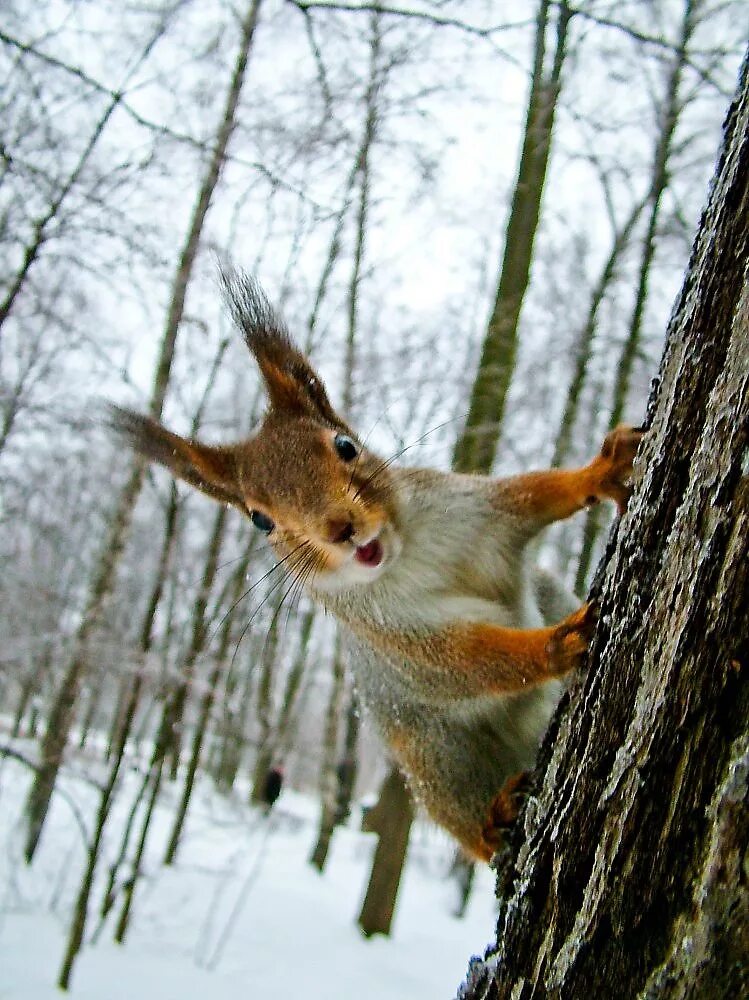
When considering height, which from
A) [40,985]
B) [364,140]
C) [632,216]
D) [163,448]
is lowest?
[40,985]

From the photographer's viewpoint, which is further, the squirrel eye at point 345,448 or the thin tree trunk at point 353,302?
the thin tree trunk at point 353,302

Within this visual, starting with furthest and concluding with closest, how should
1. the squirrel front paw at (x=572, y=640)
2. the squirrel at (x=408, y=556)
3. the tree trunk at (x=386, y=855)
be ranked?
Result: the tree trunk at (x=386, y=855) < the squirrel at (x=408, y=556) < the squirrel front paw at (x=572, y=640)

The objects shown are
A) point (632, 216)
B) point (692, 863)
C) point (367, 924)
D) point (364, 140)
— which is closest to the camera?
point (692, 863)

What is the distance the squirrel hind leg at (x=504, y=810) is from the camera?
154 cm

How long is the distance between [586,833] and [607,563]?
39 cm

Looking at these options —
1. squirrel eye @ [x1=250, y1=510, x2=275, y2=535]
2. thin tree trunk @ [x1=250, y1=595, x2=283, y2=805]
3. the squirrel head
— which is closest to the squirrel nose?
the squirrel head

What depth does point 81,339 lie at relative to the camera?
519cm

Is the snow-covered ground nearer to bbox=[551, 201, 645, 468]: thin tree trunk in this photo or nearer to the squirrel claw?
the squirrel claw

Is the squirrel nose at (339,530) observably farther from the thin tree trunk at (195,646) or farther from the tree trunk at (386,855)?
the tree trunk at (386,855)

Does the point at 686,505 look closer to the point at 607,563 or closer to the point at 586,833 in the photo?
the point at 607,563

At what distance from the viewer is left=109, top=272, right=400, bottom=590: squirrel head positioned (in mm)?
1863

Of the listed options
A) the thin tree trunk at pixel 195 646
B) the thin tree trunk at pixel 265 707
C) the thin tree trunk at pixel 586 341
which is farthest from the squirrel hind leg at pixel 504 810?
the thin tree trunk at pixel 586 341

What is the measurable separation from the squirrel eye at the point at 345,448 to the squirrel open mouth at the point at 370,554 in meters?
0.24

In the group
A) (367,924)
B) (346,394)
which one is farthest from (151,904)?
(346,394)
